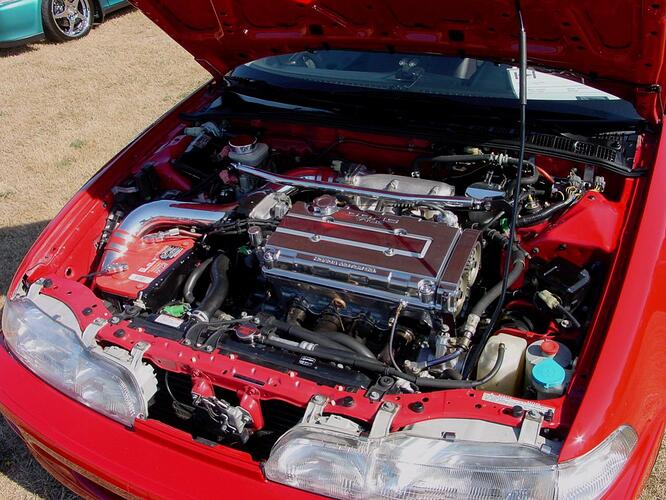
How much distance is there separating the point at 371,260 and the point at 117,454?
0.91m

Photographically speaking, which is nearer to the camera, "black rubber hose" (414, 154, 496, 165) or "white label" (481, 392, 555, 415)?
"white label" (481, 392, 555, 415)

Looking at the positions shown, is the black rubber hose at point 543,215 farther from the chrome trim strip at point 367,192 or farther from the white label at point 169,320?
the white label at point 169,320

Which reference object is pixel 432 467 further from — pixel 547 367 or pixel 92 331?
pixel 92 331

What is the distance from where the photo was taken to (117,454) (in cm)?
182

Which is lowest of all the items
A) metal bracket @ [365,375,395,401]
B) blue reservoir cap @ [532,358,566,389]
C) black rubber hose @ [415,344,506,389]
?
metal bracket @ [365,375,395,401]

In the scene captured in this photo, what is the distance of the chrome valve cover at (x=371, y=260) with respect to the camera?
193cm

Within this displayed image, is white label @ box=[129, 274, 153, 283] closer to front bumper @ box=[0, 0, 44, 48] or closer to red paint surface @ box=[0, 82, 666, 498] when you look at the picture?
red paint surface @ box=[0, 82, 666, 498]

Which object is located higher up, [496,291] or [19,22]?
[496,291]

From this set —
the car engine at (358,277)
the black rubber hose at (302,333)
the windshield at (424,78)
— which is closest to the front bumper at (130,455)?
the car engine at (358,277)

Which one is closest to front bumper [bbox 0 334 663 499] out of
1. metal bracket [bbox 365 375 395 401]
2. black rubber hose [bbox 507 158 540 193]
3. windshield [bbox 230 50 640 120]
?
metal bracket [bbox 365 375 395 401]

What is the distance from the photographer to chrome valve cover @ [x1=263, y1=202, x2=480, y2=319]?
6.33ft

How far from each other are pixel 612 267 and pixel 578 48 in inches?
A: 27.9

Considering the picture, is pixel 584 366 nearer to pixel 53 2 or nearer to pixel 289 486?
pixel 289 486

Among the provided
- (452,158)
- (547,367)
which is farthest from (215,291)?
(547,367)
